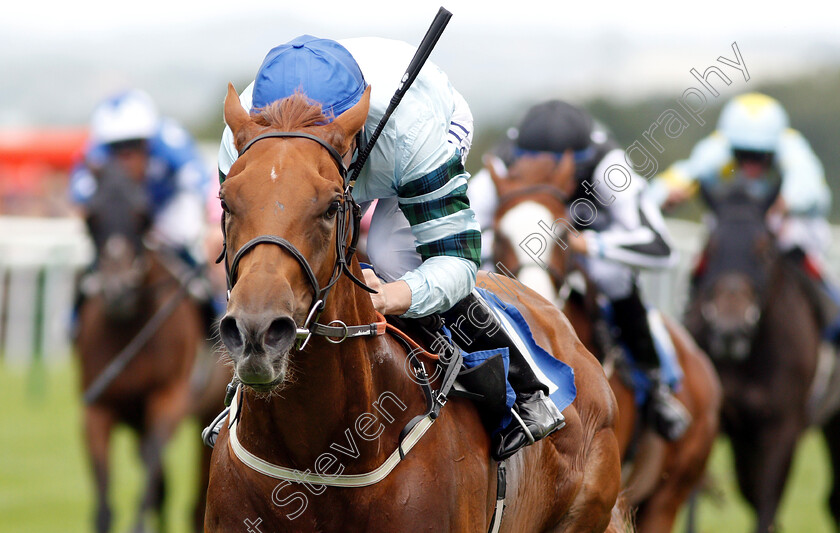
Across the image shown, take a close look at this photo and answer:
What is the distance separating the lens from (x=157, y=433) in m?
7.20

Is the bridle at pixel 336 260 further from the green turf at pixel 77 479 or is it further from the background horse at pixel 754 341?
the background horse at pixel 754 341

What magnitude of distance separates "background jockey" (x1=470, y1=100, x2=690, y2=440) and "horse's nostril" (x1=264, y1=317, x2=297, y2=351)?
3.58 meters

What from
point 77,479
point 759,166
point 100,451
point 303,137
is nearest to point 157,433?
point 100,451

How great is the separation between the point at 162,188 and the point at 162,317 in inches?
48.3

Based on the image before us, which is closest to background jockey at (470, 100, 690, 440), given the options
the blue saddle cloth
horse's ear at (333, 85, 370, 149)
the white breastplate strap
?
the blue saddle cloth

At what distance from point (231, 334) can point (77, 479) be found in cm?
846

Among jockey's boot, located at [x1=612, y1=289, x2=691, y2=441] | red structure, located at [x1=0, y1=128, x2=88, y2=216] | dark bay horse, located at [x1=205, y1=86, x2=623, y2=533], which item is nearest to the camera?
dark bay horse, located at [x1=205, y1=86, x2=623, y2=533]

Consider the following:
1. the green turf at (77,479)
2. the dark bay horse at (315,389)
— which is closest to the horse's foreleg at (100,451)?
the green turf at (77,479)

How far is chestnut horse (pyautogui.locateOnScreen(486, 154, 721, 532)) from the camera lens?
528 cm

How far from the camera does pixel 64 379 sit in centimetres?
1608

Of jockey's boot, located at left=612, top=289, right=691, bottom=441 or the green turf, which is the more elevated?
jockey's boot, located at left=612, top=289, right=691, bottom=441

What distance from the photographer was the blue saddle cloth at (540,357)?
11.6 ft

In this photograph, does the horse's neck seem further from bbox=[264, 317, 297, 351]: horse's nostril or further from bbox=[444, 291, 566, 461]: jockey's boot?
bbox=[444, 291, 566, 461]: jockey's boot

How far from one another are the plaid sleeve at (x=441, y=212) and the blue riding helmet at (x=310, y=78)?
0.30 m
